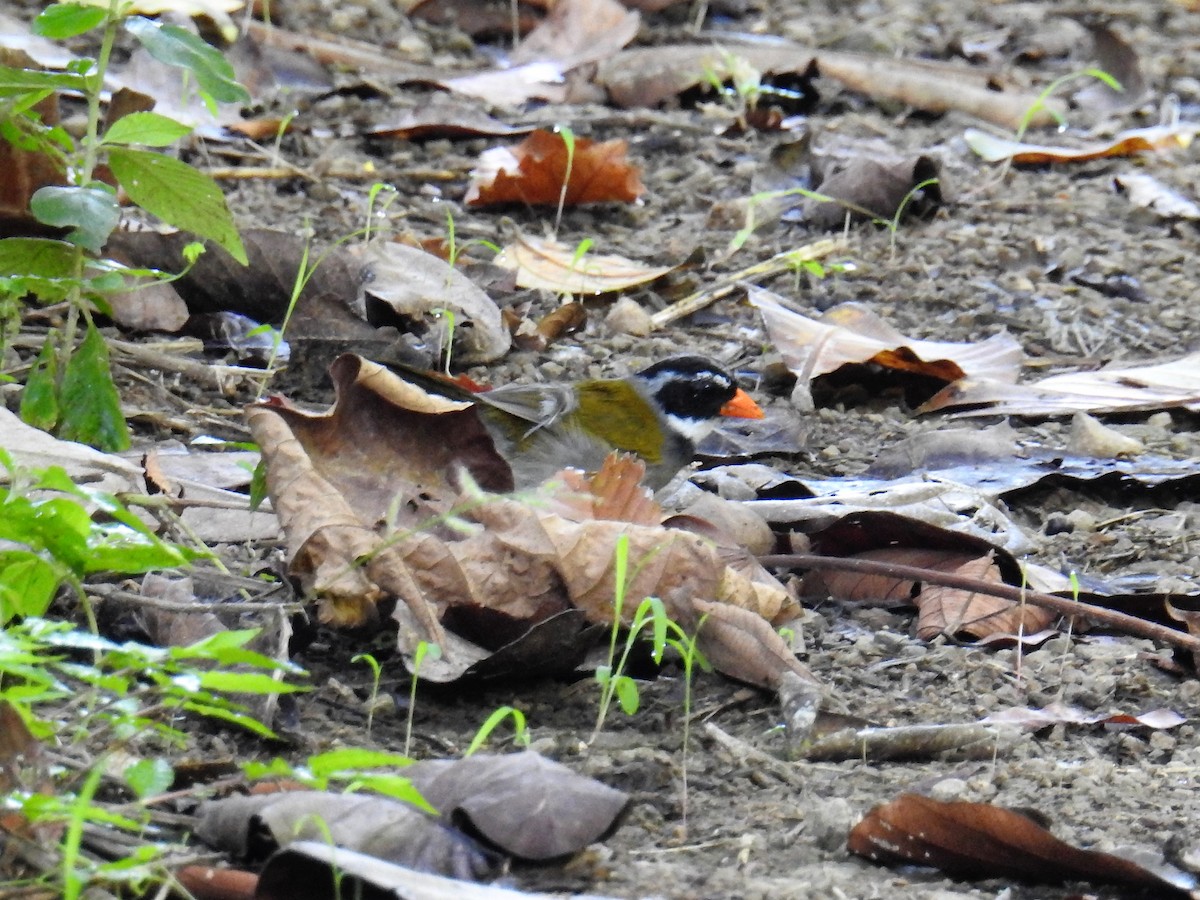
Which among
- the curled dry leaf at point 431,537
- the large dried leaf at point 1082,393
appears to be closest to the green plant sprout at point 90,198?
the curled dry leaf at point 431,537

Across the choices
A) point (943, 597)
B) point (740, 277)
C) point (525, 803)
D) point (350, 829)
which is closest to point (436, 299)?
point (740, 277)

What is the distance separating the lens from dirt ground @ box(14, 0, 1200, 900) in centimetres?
271

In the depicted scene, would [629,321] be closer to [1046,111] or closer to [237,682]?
[1046,111]

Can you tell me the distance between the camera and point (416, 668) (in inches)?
117

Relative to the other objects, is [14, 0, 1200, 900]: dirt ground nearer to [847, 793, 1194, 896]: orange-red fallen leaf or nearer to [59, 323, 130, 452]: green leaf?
[847, 793, 1194, 896]: orange-red fallen leaf

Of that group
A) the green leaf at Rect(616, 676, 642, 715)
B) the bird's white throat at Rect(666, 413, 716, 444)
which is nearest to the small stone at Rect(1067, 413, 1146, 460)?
the bird's white throat at Rect(666, 413, 716, 444)

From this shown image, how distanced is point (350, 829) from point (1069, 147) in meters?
6.38

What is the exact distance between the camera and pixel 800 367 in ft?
17.6

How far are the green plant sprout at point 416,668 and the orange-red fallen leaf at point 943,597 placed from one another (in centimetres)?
119

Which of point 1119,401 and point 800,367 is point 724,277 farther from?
point 1119,401

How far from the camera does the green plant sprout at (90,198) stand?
3.58m

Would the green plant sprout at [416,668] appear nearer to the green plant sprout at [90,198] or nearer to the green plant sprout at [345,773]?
the green plant sprout at [345,773]

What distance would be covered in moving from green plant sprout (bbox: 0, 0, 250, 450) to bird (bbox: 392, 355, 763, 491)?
45.5 inches

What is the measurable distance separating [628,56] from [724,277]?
2.53 m
